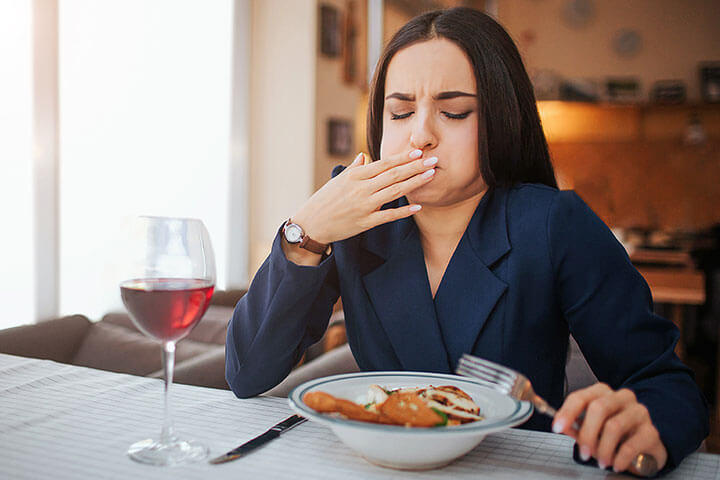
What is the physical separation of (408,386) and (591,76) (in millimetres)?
6610

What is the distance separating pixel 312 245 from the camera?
1024 millimetres

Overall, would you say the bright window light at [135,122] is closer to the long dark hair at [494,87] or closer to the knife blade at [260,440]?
the long dark hair at [494,87]

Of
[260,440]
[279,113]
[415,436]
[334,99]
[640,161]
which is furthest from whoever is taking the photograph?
[640,161]

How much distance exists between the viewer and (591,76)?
6676 mm

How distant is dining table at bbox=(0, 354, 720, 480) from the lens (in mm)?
657

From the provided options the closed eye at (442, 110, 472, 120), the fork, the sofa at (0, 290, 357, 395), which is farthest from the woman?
the sofa at (0, 290, 357, 395)

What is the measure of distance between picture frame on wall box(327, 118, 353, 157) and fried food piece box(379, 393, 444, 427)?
3.69 m

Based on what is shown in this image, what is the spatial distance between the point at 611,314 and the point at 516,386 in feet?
1.21

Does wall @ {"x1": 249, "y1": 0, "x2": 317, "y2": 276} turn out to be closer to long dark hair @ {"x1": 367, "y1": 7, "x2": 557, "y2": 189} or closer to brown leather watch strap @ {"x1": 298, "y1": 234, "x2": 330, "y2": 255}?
long dark hair @ {"x1": 367, "y1": 7, "x2": 557, "y2": 189}

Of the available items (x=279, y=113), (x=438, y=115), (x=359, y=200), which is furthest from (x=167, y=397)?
(x=279, y=113)

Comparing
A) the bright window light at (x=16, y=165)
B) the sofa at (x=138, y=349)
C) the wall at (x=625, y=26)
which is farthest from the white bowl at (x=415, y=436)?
the wall at (x=625, y=26)

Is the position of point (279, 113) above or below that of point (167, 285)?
above

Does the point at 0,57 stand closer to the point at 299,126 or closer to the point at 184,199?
the point at 184,199

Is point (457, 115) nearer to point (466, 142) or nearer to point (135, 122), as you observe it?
point (466, 142)
